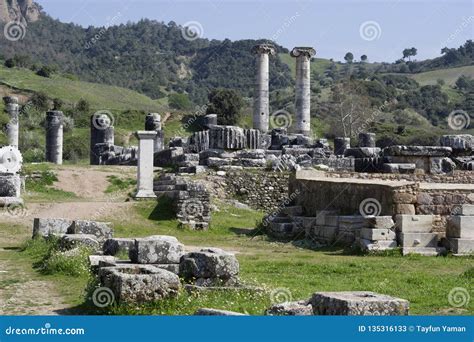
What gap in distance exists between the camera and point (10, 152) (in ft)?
96.4

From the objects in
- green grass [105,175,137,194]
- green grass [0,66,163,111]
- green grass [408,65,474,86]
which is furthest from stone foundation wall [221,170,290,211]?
green grass [408,65,474,86]

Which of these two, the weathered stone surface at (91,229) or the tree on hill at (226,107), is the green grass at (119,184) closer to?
the weathered stone surface at (91,229)

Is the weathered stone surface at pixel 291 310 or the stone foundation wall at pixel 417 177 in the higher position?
the stone foundation wall at pixel 417 177

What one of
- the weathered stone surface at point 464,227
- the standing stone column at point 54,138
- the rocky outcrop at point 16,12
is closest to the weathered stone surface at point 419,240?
the weathered stone surface at point 464,227

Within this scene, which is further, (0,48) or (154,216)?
(0,48)

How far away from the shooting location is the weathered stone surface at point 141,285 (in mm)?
10852

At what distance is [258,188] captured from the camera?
105ft

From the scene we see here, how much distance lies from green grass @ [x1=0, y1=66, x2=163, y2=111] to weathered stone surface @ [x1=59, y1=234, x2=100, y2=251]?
226 ft

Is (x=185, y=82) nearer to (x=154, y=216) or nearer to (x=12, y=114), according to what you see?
(x=12, y=114)

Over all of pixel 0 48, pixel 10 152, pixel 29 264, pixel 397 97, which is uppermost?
pixel 0 48

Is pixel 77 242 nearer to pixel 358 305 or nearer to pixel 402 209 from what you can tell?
pixel 402 209

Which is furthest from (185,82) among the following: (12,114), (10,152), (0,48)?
(10,152)

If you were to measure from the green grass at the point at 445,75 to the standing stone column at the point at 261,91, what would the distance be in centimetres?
8475

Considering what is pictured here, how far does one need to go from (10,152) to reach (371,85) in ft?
273
